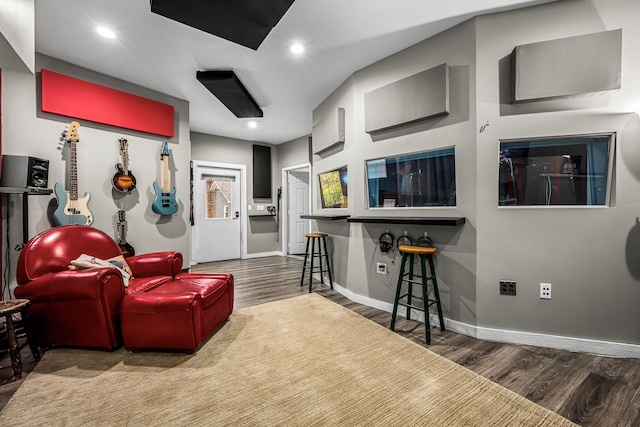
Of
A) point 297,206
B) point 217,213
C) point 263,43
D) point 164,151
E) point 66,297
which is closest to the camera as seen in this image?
point 66,297

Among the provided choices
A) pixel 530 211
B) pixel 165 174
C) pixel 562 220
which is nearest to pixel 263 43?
pixel 165 174

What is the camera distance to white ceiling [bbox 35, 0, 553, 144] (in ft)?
6.92

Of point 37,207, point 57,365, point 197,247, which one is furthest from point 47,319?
point 197,247

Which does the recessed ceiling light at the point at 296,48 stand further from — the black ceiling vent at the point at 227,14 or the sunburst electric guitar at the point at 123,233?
the sunburst electric guitar at the point at 123,233

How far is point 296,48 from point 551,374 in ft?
11.2

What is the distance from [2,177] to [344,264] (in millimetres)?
3494

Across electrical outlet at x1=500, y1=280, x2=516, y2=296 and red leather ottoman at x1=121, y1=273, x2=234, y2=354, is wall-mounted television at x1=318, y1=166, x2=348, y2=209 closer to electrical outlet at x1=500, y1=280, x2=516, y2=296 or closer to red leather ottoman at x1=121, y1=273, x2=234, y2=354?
electrical outlet at x1=500, y1=280, x2=516, y2=296

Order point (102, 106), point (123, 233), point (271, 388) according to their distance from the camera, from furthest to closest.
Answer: point (123, 233) < point (102, 106) < point (271, 388)

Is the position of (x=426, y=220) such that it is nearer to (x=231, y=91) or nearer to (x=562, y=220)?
(x=562, y=220)

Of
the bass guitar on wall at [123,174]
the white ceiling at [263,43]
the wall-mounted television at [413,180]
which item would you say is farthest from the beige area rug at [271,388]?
the white ceiling at [263,43]

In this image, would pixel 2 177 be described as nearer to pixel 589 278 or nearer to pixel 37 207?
pixel 37 207

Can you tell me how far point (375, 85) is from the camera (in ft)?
9.59

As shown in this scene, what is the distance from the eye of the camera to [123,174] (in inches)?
126

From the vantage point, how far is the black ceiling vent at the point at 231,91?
3.03 metres
